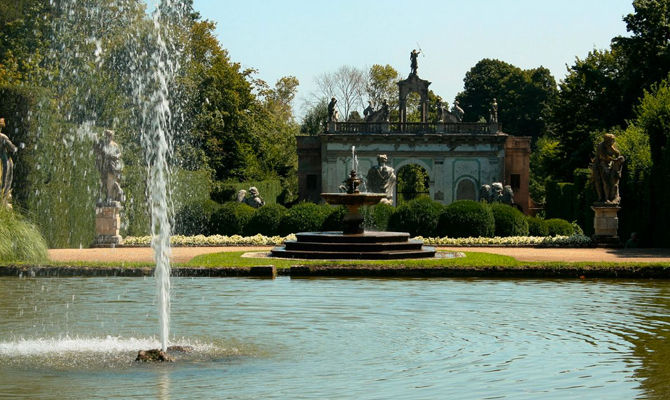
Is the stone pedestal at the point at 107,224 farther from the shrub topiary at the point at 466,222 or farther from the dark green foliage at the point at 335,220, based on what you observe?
the shrub topiary at the point at 466,222

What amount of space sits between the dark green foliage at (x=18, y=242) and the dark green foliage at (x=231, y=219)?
12358 mm

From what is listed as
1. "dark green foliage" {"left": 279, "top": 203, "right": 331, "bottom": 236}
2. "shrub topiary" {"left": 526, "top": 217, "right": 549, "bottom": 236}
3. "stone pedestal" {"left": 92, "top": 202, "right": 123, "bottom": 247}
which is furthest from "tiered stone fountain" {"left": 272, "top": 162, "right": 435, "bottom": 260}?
"shrub topiary" {"left": 526, "top": 217, "right": 549, "bottom": 236}

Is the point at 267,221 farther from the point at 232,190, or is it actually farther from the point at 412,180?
the point at 412,180

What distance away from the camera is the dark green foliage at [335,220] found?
3272cm

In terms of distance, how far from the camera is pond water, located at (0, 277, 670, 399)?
367 inches

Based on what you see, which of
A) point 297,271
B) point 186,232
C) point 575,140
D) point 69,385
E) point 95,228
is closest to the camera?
point 69,385

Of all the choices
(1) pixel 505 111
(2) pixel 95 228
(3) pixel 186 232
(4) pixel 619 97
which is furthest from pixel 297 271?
(1) pixel 505 111

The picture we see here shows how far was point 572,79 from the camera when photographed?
56469mm

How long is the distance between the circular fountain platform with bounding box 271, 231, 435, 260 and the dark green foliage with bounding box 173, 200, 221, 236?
1051 centimetres

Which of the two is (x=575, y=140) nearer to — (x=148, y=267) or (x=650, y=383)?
(x=148, y=267)

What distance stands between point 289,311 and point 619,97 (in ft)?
132

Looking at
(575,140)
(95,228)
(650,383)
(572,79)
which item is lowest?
(650,383)

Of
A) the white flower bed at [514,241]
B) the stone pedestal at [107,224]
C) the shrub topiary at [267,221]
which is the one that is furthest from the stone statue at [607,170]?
the stone pedestal at [107,224]

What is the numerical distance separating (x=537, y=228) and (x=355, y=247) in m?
11.6
